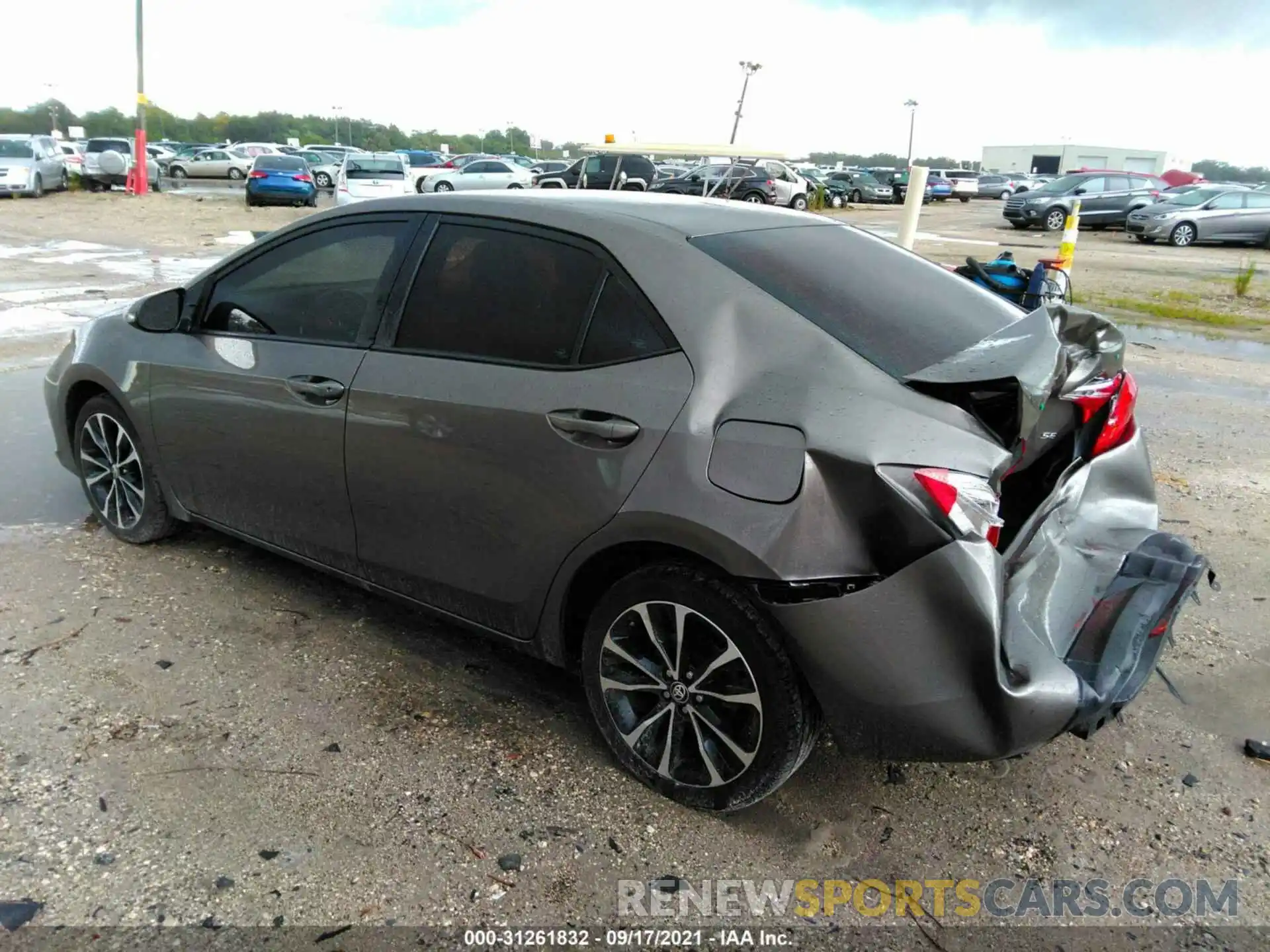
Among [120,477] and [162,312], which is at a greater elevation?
[162,312]

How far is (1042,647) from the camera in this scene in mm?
2496

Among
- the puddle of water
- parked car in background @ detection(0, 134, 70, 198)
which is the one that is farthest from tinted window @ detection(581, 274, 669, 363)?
parked car in background @ detection(0, 134, 70, 198)

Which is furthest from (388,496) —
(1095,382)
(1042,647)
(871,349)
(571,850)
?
(1095,382)

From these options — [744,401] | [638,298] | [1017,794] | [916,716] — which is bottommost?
[1017,794]

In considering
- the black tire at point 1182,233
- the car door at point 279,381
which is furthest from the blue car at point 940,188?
the car door at point 279,381

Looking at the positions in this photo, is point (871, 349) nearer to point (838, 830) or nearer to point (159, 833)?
point (838, 830)

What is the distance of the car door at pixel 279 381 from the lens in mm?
3439

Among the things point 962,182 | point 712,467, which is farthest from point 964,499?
point 962,182

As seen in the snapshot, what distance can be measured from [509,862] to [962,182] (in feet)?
174

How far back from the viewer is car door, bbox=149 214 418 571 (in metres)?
3.44

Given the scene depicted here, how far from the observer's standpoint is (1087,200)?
1208 inches

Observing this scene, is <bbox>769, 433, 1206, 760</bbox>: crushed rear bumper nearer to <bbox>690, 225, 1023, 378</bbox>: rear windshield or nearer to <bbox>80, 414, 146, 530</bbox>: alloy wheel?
<bbox>690, 225, 1023, 378</bbox>: rear windshield

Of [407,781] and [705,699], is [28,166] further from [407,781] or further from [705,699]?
[705,699]

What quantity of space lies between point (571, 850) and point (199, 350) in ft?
8.08
